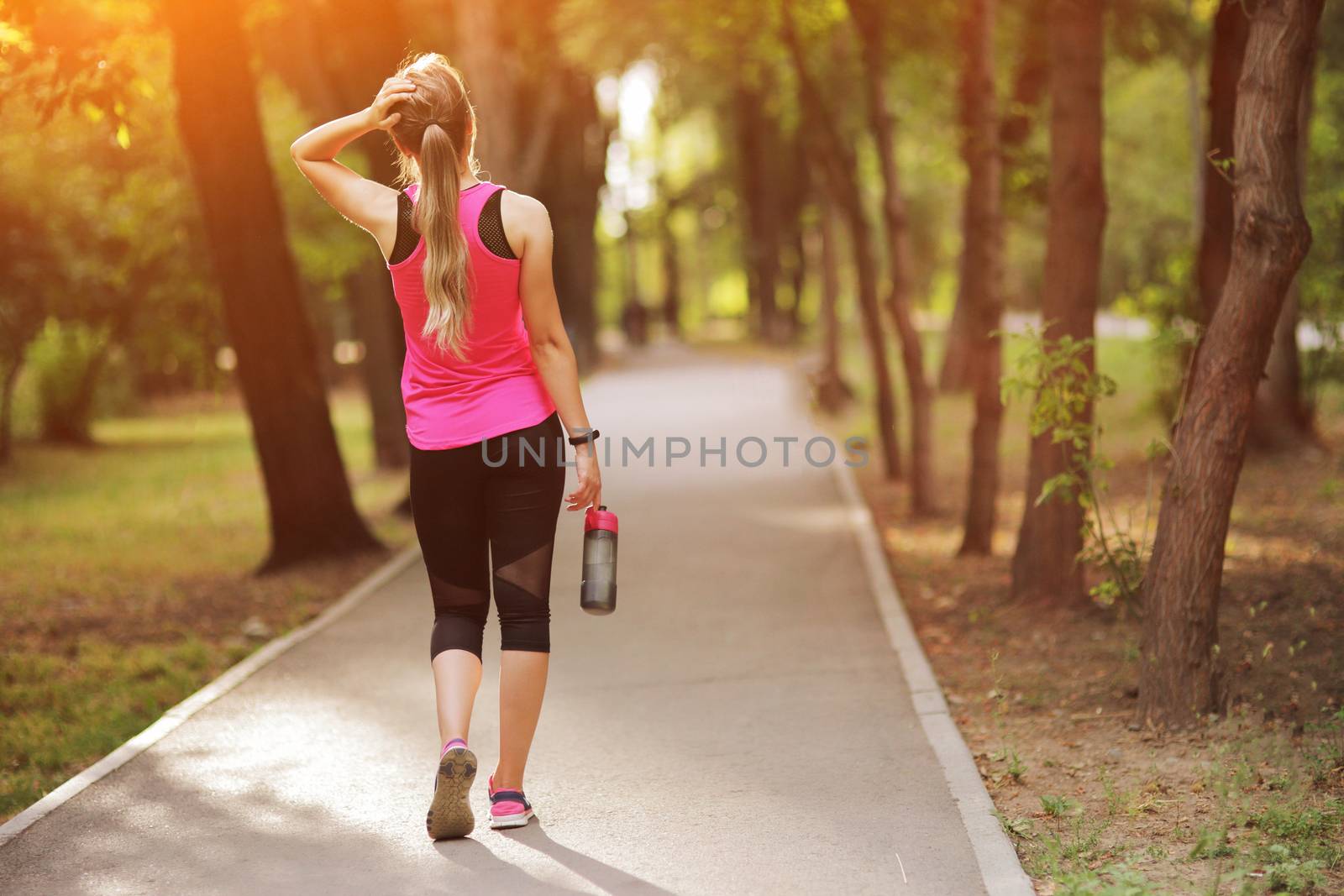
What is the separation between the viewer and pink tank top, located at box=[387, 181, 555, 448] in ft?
14.6

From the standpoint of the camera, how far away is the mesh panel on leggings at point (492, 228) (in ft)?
14.5

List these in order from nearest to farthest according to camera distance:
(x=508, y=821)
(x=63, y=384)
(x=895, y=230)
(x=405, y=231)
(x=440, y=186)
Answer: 1. (x=440, y=186)
2. (x=405, y=231)
3. (x=508, y=821)
4. (x=895, y=230)
5. (x=63, y=384)

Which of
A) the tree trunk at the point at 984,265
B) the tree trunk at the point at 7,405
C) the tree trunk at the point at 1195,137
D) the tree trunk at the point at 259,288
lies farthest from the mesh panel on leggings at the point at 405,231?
the tree trunk at the point at 7,405

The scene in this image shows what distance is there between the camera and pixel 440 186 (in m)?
4.34

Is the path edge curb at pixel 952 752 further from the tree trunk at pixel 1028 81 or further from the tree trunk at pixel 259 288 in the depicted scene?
the tree trunk at pixel 259 288

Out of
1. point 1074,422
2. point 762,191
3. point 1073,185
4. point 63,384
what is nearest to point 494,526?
point 1074,422

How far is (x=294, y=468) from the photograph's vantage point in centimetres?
1102

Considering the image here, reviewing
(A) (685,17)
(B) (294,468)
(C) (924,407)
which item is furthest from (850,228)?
(B) (294,468)

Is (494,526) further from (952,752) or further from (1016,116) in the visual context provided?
(1016,116)

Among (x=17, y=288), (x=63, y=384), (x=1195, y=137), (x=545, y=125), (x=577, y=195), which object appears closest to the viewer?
(x=1195, y=137)

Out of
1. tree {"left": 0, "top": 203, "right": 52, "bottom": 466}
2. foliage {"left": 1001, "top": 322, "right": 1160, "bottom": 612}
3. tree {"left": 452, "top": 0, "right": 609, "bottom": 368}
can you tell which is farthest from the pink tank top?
tree {"left": 0, "top": 203, "right": 52, "bottom": 466}

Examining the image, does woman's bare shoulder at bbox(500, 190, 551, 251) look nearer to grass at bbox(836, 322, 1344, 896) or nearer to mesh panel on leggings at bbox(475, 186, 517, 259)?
mesh panel on leggings at bbox(475, 186, 517, 259)

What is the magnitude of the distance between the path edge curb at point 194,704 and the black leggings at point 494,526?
173 cm

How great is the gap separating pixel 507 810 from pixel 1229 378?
3.23 metres
